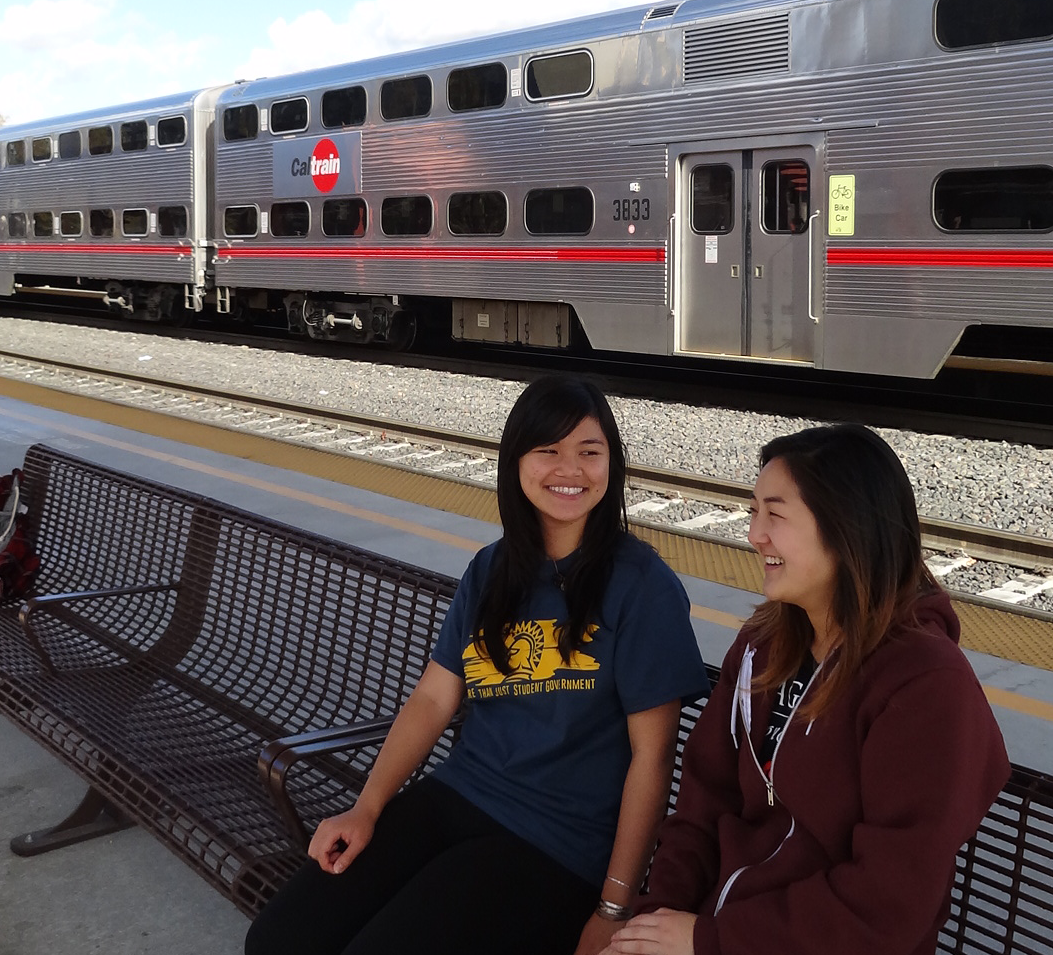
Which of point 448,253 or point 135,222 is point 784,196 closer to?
point 448,253

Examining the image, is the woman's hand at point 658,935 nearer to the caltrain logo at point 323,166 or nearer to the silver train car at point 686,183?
the silver train car at point 686,183

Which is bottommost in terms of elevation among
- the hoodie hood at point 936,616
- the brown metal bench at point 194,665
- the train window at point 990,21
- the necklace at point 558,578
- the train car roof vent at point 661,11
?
the brown metal bench at point 194,665

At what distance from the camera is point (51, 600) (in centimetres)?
388

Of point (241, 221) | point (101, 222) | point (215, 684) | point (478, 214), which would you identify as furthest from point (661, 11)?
point (101, 222)

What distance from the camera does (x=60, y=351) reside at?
16.9 m

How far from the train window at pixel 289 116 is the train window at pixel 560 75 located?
13.7 feet

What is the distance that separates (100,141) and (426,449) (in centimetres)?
1338

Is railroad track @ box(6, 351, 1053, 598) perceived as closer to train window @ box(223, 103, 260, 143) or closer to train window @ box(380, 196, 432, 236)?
train window @ box(380, 196, 432, 236)

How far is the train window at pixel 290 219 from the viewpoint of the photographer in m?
16.0

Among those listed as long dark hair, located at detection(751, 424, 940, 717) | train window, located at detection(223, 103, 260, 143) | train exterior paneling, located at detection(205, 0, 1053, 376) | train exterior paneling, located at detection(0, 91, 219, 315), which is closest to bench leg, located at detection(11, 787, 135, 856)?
long dark hair, located at detection(751, 424, 940, 717)

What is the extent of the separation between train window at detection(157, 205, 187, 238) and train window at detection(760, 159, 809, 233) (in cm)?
1006

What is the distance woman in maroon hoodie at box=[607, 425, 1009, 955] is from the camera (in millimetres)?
1742

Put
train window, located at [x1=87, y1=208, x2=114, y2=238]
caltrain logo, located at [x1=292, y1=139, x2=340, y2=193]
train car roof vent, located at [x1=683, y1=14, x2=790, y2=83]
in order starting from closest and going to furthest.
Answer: train car roof vent, located at [x1=683, y1=14, x2=790, y2=83] < caltrain logo, located at [x1=292, y1=139, x2=340, y2=193] < train window, located at [x1=87, y1=208, x2=114, y2=238]

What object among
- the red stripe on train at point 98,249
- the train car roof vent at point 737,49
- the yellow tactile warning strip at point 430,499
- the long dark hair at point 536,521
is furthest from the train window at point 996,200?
the red stripe on train at point 98,249
